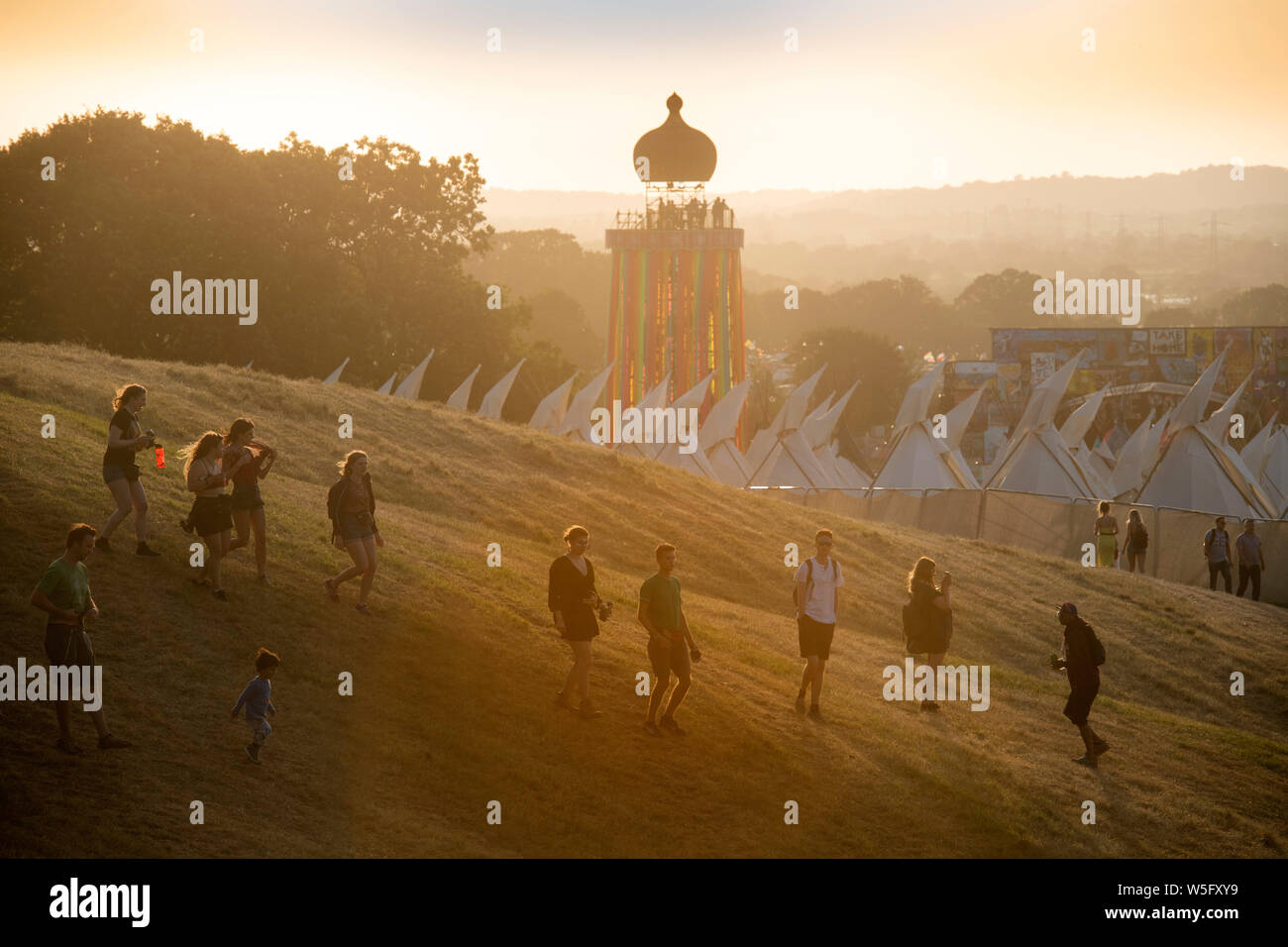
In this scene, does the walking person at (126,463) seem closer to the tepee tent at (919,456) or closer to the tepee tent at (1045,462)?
the tepee tent at (1045,462)

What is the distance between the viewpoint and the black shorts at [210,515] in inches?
560

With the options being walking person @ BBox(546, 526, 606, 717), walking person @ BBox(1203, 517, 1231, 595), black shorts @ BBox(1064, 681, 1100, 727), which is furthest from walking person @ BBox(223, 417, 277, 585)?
walking person @ BBox(1203, 517, 1231, 595)

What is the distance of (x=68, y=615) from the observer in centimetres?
1140

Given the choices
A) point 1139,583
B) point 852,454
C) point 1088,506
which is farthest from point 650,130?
point 1139,583

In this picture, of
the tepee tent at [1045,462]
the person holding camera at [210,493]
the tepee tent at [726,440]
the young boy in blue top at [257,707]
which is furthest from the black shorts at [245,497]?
the tepee tent at [726,440]

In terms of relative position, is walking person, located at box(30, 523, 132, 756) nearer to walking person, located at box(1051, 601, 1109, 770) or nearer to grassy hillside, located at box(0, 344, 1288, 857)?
grassy hillside, located at box(0, 344, 1288, 857)

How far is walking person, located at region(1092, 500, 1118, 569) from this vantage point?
29422mm

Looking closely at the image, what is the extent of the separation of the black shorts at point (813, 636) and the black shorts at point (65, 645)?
7.12 m

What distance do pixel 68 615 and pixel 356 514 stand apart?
12.6 ft

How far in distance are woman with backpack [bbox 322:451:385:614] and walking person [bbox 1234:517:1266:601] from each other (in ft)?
67.1

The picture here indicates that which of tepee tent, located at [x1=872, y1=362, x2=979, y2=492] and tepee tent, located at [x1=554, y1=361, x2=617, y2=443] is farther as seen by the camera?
tepee tent, located at [x1=554, y1=361, x2=617, y2=443]

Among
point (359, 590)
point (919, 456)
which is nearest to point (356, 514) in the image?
point (359, 590)

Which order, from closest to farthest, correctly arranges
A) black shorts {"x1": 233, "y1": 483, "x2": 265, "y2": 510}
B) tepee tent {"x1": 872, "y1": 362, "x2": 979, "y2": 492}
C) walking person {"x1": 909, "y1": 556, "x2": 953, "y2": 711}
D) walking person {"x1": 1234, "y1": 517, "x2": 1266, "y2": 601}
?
black shorts {"x1": 233, "y1": 483, "x2": 265, "y2": 510}, walking person {"x1": 909, "y1": 556, "x2": 953, "y2": 711}, walking person {"x1": 1234, "y1": 517, "x2": 1266, "y2": 601}, tepee tent {"x1": 872, "y1": 362, "x2": 979, "y2": 492}

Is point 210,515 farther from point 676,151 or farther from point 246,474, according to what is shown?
point 676,151
